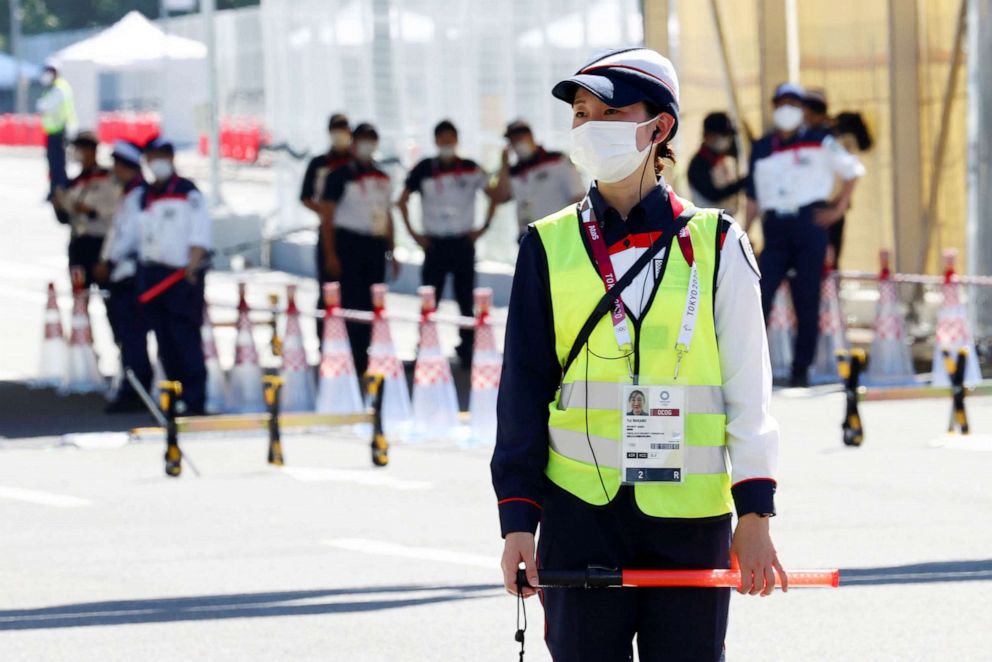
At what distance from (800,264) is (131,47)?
38489 mm

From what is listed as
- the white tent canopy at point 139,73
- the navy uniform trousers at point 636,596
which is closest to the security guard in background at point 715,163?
the navy uniform trousers at point 636,596

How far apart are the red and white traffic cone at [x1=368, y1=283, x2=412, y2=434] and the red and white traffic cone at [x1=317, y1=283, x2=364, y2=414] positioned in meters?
0.42

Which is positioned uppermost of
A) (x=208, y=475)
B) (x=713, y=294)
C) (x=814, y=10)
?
(x=814, y=10)

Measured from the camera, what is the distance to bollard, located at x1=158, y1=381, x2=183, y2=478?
12.1m

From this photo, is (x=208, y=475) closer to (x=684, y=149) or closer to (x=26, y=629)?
(x=26, y=629)

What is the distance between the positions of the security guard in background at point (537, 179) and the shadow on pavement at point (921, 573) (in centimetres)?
859

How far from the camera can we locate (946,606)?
822 centimetres

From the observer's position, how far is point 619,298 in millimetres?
4535

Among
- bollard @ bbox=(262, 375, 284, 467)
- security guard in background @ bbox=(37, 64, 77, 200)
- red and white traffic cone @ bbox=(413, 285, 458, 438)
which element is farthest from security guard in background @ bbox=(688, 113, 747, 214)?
security guard in background @ bbox=(37, 64, 77, 200)

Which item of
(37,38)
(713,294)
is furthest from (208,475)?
(37,38)

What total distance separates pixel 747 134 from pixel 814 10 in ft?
5.54

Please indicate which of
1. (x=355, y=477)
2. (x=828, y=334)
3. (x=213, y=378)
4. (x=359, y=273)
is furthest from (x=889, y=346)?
(x=355, y=477)

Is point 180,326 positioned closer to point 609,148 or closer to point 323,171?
point 323,171

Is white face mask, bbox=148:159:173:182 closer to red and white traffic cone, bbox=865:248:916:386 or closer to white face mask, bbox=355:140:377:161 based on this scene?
white face mask, bbox=355:140:377:161
